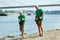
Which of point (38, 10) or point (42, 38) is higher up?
point (38, 10)

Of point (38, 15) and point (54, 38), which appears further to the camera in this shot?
point (38, 15)

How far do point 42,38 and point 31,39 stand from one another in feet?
1.99

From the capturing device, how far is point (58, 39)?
13.7 metres

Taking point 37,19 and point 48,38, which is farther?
point 37,19

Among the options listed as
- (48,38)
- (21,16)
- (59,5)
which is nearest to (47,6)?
(59,5)

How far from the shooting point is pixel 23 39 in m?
15.6

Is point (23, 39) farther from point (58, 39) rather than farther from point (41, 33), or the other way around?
point (58, 39)

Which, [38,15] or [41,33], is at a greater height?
[38,15]

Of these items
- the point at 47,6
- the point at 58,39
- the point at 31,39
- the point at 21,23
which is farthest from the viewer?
the point at 47,6

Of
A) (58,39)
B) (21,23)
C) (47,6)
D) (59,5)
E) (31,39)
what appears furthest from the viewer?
(47,6)

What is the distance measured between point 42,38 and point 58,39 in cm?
109

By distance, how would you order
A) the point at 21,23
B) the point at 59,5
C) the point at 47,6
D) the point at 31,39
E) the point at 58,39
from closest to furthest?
the point at 58,39 → the point at 31,39 → the point at 21,23 → the point at 59,5 → the point at 47,6

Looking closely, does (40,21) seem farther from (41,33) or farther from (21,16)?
(21,16)

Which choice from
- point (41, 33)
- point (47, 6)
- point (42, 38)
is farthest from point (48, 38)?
point (47, 6)
